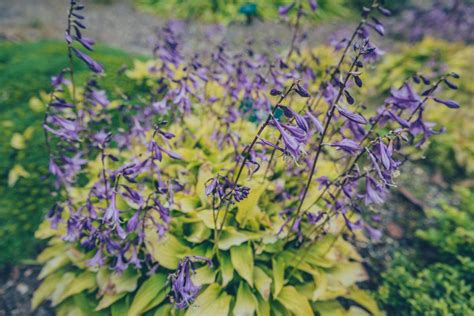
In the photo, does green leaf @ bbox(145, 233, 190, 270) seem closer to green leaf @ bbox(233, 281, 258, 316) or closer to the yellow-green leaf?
green leaf @ bbox(233, 281, 258, 316)

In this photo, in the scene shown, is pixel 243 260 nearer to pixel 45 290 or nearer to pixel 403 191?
pixel 45 290

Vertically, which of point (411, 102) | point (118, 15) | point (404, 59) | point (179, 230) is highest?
point (411, 102)

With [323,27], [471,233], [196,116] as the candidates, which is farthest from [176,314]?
[323,27]

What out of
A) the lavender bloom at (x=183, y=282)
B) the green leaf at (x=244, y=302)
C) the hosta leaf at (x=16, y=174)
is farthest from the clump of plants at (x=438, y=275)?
the hosta leaf at (x=16, y=174)

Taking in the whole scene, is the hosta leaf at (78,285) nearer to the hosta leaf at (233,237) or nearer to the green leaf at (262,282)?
the hosta leaf at (233,237)

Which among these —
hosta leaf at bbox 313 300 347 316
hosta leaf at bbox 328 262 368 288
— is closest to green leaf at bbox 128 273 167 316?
hosta leaf at bbox 313 300 347 316

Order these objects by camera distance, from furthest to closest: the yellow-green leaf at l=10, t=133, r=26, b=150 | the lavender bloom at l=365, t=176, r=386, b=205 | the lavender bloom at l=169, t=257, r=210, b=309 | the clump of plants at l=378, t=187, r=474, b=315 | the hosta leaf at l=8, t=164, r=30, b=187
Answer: the yellow-green leaf at l=10, t=133, r=26, b=150 → the hosta leaf at l=8, t=164, r=30, b=187 → the clump of plants at l=378, t=187, r=474, b=315 → the lavender bloom at l=365, t=176, r=386, b=205 → the lavender bloom at l=169, t=257, r=210, b=309

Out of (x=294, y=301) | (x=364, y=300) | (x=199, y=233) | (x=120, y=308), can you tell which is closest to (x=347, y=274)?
(x=364, y=300)

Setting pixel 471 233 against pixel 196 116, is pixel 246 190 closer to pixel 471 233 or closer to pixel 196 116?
pixel 196 116
